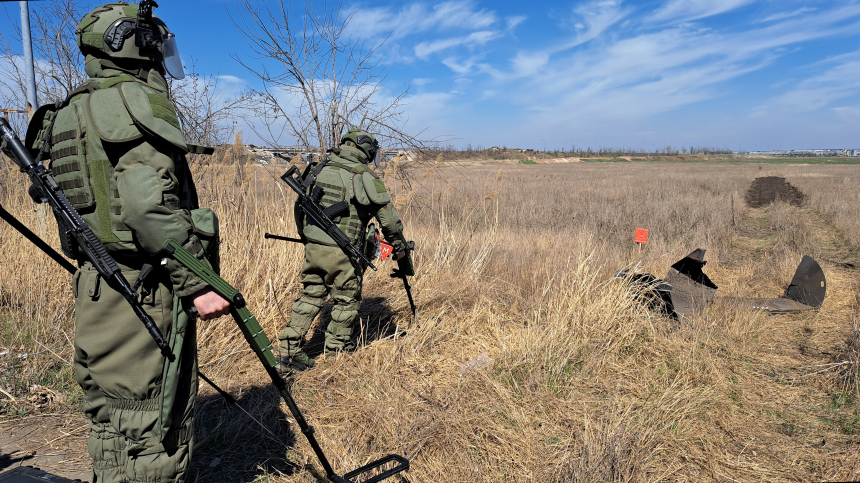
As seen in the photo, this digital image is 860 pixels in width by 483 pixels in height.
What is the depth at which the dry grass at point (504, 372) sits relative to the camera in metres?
2.56

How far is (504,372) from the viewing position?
332 centimetres

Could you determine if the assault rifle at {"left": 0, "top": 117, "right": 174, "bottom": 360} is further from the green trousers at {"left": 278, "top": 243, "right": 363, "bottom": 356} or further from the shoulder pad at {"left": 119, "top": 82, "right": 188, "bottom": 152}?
the green trousers at {"left": 278, "top": 243, "right": 363, "bottom": 356}

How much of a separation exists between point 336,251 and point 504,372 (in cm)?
153

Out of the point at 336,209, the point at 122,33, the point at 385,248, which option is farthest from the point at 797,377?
the point at 122,33

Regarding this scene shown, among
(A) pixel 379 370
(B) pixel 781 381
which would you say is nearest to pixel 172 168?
(A) pixel 379 370

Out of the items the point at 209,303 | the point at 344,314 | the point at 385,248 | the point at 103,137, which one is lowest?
the point at 344,314

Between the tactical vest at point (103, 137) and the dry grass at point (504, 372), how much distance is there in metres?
1.51

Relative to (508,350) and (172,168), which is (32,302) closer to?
(172,168)

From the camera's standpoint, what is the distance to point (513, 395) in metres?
3.09

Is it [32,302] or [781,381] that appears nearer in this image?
[781,381]

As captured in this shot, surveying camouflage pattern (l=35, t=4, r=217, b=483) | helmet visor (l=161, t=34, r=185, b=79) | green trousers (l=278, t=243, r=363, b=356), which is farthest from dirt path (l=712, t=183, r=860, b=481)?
helmet visor (l=161, t=34, r=185, b=79)

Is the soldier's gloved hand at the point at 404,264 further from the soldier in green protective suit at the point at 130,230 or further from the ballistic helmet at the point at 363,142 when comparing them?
the soldier in green protective suit at the point at 130,230

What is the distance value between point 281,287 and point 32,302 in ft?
6.52

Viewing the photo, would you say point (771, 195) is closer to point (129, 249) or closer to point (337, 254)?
point (337, 254)
